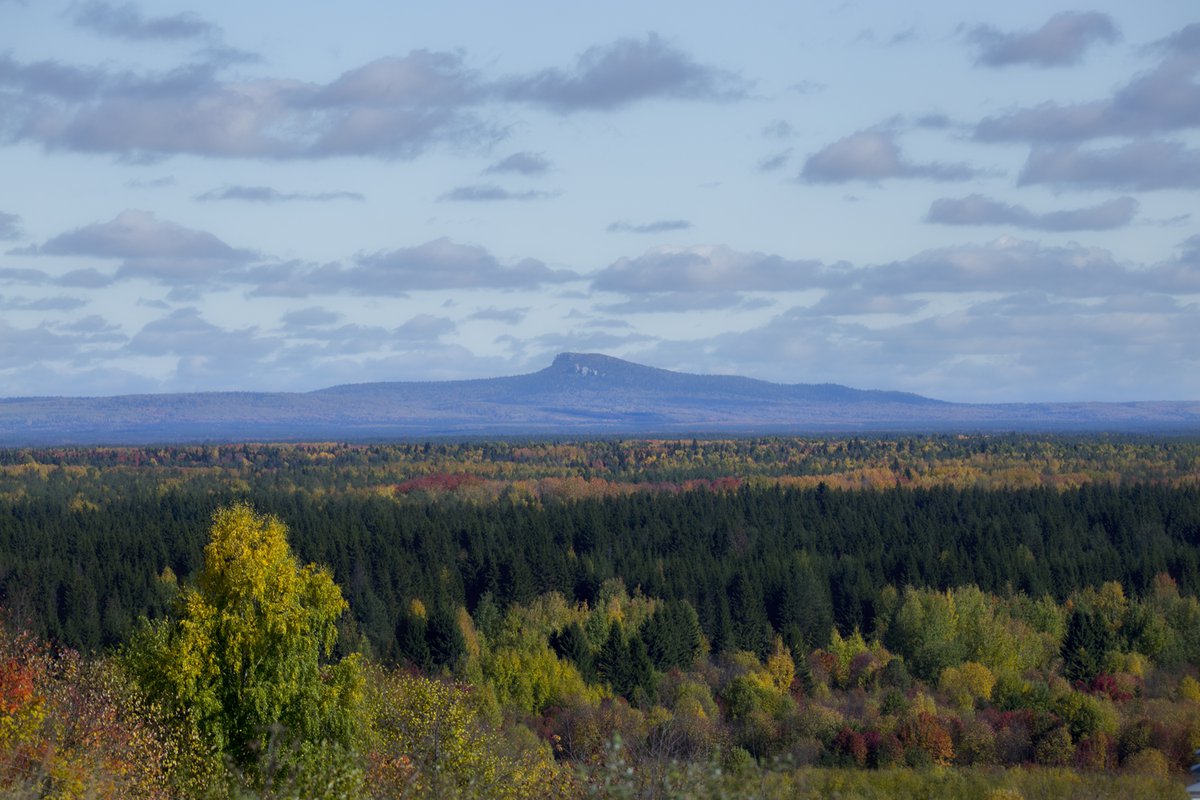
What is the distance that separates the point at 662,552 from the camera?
127m

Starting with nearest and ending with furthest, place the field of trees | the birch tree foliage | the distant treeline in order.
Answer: the field of trees
the birch tree foliage
the distant treeline

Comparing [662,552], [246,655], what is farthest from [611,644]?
[246,655]

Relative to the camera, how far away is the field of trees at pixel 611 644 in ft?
136

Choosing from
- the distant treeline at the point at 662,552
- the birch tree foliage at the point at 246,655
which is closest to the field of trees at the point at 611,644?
the birch tree foliage at the point at 246,655

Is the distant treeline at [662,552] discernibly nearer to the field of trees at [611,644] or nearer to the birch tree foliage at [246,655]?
the field of trees at [611,644]

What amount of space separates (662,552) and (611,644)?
39.1 m

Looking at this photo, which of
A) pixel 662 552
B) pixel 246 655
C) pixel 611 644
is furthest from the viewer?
pixel 662 552

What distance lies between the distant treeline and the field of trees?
0.41 metres

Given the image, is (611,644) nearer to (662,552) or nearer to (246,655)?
A: (662,552)

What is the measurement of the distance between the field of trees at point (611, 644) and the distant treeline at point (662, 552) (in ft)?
1.35

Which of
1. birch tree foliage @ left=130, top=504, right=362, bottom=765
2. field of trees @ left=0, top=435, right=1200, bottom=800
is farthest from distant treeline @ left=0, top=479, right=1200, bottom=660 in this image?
birch tree foliage @ left=130, top=504, right=362, bottom=765

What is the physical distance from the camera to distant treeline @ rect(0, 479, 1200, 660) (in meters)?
98.9

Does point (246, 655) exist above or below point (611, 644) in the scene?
above

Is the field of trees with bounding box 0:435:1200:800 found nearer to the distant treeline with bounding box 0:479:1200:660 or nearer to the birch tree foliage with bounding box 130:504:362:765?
the birch tree foliage with bounding box 130:504:362:765
